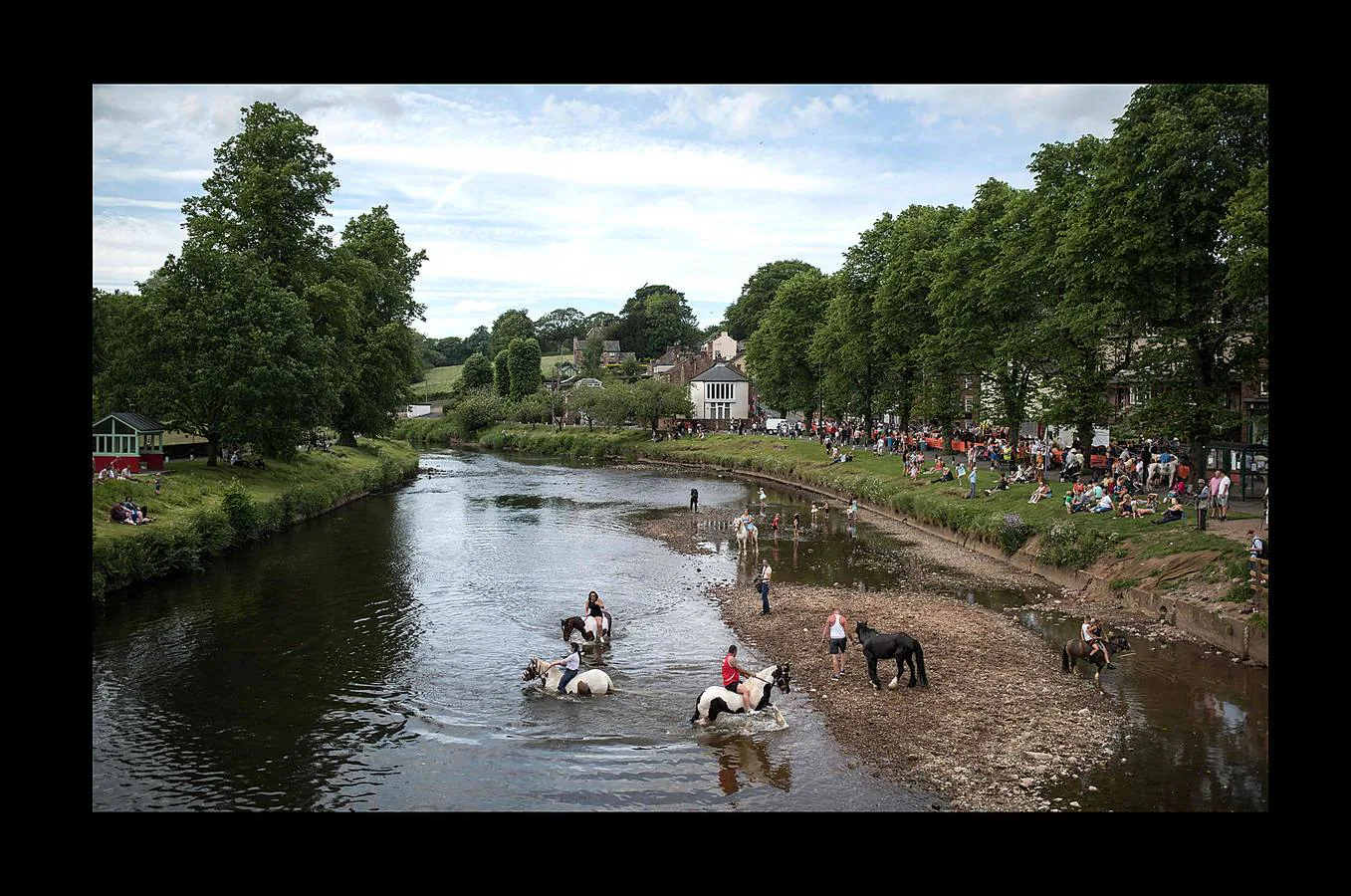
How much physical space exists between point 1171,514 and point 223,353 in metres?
39.8

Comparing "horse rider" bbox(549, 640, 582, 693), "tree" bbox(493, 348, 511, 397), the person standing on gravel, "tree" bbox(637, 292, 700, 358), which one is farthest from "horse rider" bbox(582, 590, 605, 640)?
"tree" bbox(637, 292, 700, 358)

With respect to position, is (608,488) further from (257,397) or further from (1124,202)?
(1124,202)

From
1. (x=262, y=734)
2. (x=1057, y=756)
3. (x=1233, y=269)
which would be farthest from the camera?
(x=1233, y=269)

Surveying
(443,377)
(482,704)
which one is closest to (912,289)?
(482,704)

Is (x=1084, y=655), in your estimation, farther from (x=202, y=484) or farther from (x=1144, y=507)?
(x=202, y=484)

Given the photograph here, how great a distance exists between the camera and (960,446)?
57.0 m

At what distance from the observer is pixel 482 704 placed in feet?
63.7

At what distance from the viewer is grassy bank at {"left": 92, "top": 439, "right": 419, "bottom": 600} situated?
95.3 feet

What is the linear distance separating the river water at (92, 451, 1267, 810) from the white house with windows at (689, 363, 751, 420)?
70.6 metres

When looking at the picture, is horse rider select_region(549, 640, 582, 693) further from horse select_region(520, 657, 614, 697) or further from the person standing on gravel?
the person standing on gravel

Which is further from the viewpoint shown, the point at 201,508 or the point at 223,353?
the point at 223,353

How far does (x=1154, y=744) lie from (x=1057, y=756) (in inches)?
80.2

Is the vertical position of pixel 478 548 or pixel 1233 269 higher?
pixel 1233 269
